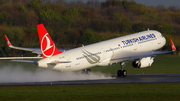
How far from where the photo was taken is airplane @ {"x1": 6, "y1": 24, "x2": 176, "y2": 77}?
34469 millimetres

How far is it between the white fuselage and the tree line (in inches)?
1256

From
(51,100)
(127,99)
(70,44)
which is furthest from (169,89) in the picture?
(70,44)

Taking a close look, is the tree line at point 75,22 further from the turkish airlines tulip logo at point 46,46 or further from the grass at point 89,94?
the grass at point 89,94

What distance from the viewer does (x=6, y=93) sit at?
2569 cm

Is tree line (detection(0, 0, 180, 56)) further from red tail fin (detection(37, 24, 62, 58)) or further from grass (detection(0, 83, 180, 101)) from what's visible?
grass (detection(0, 83, 180, 101))

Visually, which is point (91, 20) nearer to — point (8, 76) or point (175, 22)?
point (175, 22)

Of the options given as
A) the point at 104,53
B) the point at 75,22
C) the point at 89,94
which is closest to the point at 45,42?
the point at 104,53

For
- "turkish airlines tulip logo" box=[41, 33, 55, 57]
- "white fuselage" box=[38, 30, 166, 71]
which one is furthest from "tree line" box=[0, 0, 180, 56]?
→ "turkish airlines tulip logo" box=[41, 33, 55, 57]

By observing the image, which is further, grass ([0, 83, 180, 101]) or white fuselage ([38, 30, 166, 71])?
white fuselage ([38, 30, 166, 71])

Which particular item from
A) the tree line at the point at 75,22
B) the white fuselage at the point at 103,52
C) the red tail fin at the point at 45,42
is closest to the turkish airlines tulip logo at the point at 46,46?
the red tail fin at the point at 45,42

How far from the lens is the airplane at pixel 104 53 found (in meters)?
34.5

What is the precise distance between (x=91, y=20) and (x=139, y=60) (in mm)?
53611

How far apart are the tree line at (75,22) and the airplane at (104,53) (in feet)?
106

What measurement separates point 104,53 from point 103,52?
18 centimetres
